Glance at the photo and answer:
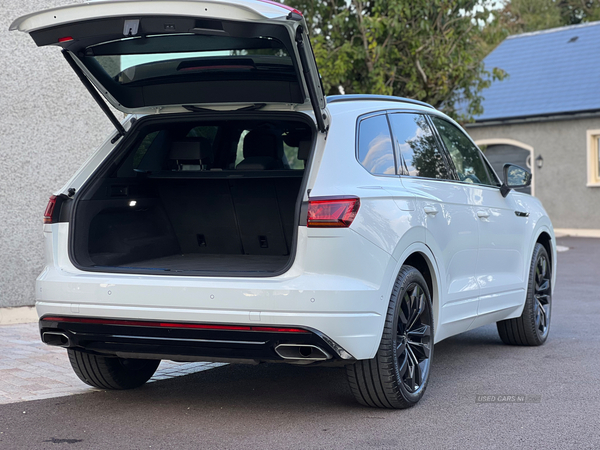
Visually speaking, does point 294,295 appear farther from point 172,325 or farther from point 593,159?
point 593,159

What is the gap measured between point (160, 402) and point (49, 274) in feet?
3.56

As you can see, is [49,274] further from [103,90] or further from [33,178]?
[33,178]

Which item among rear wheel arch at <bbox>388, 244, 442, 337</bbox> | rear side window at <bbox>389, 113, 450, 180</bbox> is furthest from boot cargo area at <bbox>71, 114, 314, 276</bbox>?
rear wheel arch at <bbox>388, 244, 442, 337</bbox>

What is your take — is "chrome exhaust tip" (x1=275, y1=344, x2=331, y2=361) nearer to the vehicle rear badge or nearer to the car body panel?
the car body panel

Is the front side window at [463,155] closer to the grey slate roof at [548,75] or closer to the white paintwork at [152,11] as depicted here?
the white paintwork at [152,11]

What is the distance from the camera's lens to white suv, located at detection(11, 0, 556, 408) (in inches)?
165

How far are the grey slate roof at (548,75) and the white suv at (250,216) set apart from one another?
68.6 ft

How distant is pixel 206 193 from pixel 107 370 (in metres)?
1.31

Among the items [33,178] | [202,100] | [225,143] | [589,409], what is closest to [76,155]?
[33,178]

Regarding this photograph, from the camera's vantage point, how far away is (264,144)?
5676 mm

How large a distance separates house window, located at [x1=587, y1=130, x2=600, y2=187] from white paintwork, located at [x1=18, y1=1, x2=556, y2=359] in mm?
21416

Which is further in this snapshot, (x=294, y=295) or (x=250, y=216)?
(x=250, y=216)

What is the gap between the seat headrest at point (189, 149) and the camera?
18.2 feet

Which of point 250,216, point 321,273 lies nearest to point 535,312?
point 250,216
